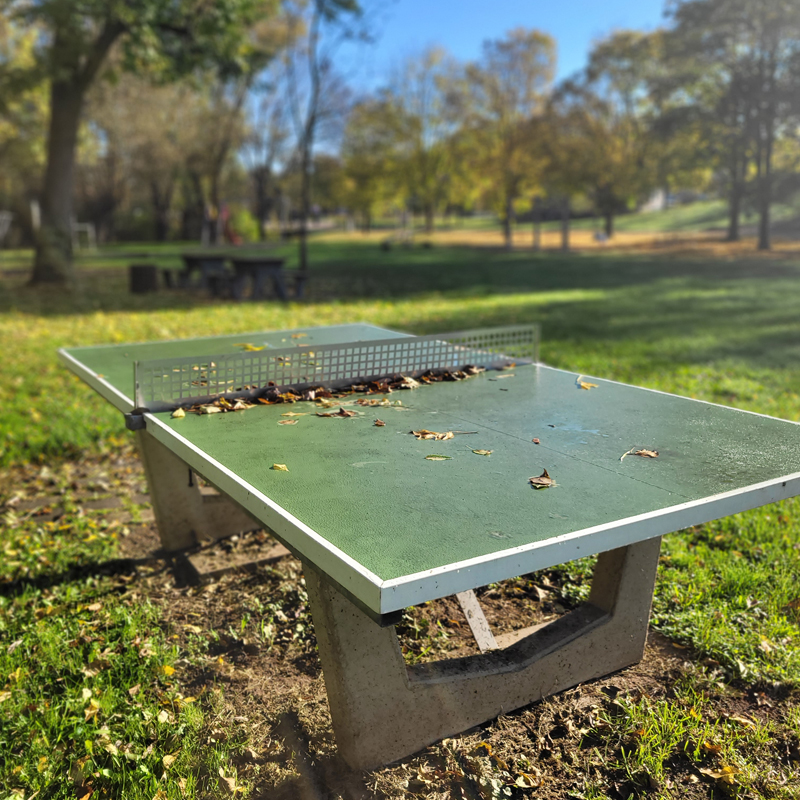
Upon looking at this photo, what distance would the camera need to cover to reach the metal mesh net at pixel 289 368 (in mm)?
3166

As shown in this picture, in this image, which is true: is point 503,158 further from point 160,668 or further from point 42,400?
point 160,668

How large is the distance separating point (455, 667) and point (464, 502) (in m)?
0.81

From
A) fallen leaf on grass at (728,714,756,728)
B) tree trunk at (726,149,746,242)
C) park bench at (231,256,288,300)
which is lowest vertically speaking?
fallen leaf on grass at (728,714,756,728)

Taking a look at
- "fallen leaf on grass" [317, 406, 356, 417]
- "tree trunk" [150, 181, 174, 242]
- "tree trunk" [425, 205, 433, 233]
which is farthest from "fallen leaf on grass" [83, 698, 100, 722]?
"tree trunk" [425, 205, 433, 233]

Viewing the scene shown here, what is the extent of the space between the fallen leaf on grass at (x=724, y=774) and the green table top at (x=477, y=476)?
89 cm

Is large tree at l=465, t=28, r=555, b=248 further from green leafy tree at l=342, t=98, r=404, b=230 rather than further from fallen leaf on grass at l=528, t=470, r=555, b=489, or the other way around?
fallen leaf on grass at l=528, t=470, r=555, b=489

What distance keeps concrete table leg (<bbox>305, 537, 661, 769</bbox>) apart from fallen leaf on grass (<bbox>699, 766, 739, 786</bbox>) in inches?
21.7

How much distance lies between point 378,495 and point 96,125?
1473 inches

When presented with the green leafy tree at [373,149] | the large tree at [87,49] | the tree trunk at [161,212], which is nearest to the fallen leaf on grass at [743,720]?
the large tree at [87,49]

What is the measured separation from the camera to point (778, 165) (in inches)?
1228

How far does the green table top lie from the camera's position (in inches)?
68.1

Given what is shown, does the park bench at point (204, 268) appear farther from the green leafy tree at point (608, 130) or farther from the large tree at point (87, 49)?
the green leafy tree at point (608, 130)

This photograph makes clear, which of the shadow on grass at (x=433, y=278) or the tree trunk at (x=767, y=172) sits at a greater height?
the tree trunk at (x=767, y=172)

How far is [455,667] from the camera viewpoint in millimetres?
2562
